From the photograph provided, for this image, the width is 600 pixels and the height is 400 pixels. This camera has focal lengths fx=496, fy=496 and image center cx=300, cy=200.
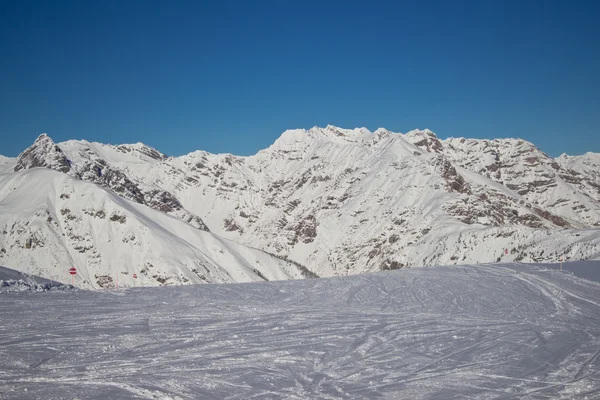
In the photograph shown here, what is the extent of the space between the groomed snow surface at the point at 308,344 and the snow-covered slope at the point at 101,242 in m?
102

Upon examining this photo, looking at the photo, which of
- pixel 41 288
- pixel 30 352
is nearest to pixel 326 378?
pixel 30 352

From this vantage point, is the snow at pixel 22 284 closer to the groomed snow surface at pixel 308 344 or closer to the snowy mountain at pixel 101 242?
the groomed snow surface at pixel 308 344

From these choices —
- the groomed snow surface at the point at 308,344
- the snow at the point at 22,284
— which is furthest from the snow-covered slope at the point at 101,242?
the groomed snow surface at the point at 308,344

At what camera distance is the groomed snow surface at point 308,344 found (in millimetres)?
10719

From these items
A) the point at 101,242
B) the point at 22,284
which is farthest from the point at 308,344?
the point at 101,242

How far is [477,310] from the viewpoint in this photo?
20094 millimetres

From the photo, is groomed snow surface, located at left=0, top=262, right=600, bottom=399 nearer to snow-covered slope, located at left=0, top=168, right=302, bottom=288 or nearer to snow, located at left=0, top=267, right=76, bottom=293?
snow, located at left=0, top=267, right=76, bottom=293

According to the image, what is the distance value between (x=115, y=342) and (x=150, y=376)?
381cm

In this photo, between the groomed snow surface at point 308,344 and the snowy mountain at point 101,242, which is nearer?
the groomed snow surface at point 308,344

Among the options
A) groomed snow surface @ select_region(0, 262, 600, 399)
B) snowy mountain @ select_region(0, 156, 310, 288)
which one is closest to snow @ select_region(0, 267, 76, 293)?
groomed snow surface @ select_region(0, 262, 600, 399)

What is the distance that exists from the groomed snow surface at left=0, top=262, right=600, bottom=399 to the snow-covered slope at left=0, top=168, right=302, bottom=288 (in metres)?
102

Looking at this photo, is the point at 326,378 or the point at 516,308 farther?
the point at 516,308

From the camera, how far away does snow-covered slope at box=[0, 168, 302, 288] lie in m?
128

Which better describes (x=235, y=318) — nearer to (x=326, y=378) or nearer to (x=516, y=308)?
(x=326, y=378)
